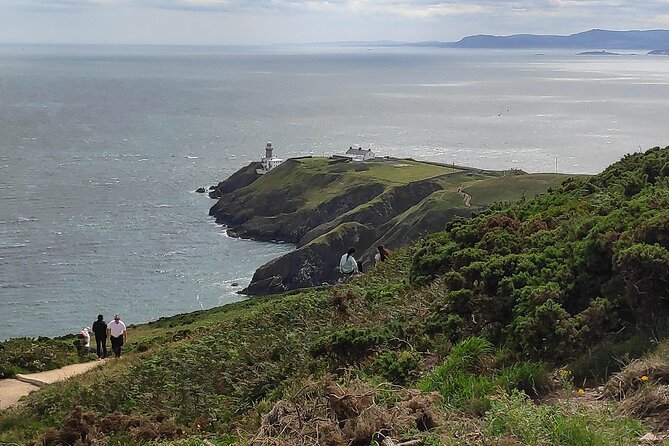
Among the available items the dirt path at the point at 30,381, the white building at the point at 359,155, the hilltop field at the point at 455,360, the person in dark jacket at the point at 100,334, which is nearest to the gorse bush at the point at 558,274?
the hilltop field at the point at 455,360

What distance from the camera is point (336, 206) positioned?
75.8 meters

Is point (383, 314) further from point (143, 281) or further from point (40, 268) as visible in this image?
point (40, 268)

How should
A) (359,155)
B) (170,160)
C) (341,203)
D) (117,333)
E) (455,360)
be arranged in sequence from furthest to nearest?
(170,160) < (359,155) < (341,203) < (117,333) < (455,360)

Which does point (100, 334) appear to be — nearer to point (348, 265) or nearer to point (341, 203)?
point (348, 265)

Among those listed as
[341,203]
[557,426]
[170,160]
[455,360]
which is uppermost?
[557,426]

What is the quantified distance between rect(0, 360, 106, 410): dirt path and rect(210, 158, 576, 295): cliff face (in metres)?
32.5

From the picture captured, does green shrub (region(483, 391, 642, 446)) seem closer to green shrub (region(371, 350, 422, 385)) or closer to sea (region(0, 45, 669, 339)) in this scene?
green shrub (region(371, 350, 422, 385))

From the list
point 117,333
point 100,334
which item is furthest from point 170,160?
point 117,333

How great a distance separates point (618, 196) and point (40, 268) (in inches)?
2063

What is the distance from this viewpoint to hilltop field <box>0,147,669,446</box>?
644cm

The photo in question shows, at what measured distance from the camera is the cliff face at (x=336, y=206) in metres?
59.2

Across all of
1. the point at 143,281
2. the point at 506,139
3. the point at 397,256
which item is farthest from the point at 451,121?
the point at 397,256

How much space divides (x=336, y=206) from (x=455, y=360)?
2659 inches

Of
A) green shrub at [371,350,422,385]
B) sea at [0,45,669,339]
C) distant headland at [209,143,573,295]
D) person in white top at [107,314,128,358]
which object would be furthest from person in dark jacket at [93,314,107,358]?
distant headland at [209,143,573,295]
